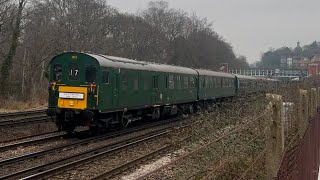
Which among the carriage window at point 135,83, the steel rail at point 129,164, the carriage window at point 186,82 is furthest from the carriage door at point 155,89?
the steel rail at point 129,164

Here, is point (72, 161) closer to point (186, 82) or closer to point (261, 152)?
point (261, 152)

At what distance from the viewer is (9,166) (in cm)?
1107

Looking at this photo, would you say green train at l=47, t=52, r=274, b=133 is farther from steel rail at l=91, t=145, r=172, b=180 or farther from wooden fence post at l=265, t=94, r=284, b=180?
wooden fence post at l=265, t=94, r=284, b=180

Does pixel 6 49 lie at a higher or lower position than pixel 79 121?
higher

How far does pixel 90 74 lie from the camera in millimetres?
16078

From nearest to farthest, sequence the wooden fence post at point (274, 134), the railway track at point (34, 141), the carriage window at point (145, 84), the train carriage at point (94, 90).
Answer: the wooden fence post at point (274, 134) < the railway track at point (34, 141) < the train carriage at point (94, 90) < the carriage window at point (145, 84)

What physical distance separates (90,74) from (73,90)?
0.86 m

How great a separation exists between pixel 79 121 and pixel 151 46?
2167 inches

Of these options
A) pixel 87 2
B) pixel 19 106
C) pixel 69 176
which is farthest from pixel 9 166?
pixel 87 2

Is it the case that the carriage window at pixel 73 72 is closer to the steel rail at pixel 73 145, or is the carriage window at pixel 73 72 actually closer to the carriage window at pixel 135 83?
the steel rail at pixel 73 145

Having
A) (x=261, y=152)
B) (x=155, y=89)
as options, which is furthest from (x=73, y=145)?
(x=261, y=152)

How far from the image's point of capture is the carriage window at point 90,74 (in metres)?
16.0

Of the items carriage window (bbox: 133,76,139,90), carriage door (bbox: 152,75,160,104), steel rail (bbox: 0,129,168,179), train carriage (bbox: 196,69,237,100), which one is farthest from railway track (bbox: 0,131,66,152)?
train carriage (bbox: 196,69,237,100)

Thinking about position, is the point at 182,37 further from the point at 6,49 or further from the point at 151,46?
the point at 6,49
